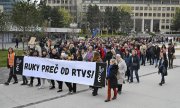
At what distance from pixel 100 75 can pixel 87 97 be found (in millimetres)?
934

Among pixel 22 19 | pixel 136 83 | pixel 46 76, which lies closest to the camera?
pixel 46 76

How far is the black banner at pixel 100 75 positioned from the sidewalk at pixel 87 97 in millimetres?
505

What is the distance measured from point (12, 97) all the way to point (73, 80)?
2417 millimetres

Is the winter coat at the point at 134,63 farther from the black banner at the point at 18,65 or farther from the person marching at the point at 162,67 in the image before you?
the black banner at the point at 18,65

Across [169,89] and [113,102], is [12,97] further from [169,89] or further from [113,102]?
[169,89]

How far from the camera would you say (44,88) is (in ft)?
52.1

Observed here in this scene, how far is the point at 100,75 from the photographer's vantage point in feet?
46.0

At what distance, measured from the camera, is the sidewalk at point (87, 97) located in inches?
503

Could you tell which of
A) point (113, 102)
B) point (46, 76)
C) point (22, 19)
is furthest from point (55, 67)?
point (22, 19)

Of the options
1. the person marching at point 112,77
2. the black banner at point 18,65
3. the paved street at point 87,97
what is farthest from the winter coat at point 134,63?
the black banner at point 18,65

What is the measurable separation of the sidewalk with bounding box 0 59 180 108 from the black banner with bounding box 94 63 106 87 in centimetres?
50

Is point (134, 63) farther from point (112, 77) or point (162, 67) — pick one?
point (112, 77)

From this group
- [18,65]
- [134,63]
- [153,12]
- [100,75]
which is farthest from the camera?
[153,12]

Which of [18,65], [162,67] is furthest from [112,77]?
[18,65]
